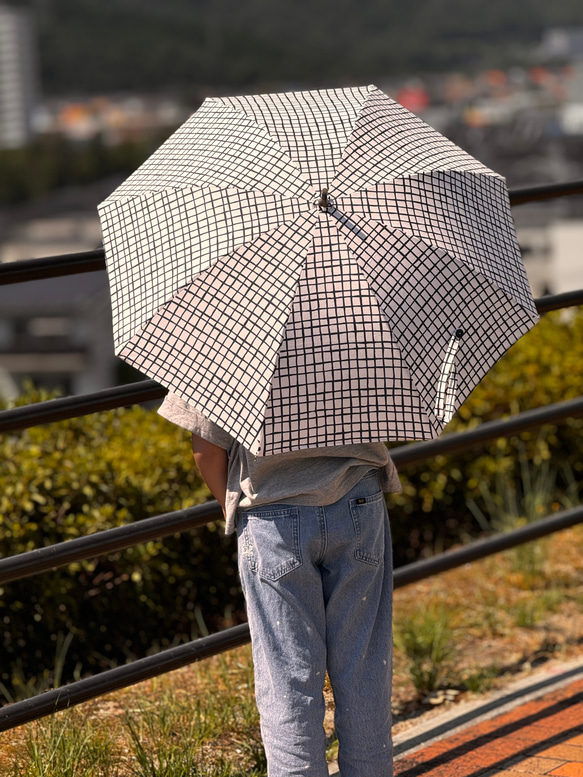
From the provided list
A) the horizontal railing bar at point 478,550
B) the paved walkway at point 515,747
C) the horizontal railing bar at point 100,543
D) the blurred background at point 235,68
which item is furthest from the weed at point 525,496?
the blurred background at point 235,68

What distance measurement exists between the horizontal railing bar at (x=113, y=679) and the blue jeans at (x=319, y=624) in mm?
551

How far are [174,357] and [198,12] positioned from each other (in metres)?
193

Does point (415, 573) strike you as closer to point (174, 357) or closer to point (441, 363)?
point (441, 363)

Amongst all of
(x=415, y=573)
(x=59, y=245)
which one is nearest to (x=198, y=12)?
(x=59, y=245)

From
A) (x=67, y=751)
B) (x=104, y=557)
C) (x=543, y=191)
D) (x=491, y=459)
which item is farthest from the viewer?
(x=491, y=459)

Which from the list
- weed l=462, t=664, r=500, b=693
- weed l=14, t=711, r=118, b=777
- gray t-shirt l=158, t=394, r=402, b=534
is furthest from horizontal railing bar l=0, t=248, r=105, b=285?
weed l=462, t=664, r=500, b=693

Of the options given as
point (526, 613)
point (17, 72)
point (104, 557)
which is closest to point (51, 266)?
point (104, 557)

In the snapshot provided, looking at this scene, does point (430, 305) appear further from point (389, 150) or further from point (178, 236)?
point (178, 236)

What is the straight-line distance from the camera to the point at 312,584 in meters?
2.01

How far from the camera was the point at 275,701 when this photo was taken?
205 centimetres

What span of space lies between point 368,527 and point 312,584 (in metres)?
0.16

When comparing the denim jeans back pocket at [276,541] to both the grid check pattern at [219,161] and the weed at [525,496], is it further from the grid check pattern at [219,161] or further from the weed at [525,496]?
the weed at [525,496]

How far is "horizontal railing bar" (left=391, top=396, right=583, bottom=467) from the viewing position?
9.79 feet

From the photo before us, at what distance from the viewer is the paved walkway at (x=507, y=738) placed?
2637 millimetres
